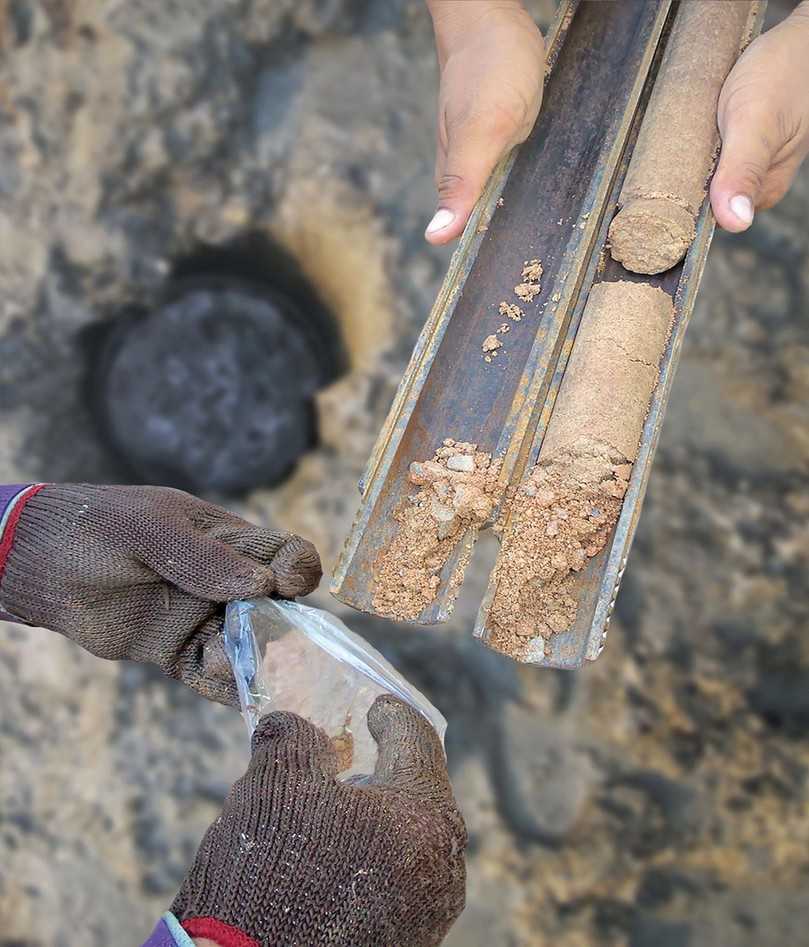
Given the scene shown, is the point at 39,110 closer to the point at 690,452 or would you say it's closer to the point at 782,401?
the point at 690,452

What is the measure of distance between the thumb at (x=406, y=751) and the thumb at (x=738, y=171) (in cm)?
123

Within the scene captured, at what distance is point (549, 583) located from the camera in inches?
67.9

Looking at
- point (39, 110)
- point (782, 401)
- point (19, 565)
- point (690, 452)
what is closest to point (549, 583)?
point (19, 565)

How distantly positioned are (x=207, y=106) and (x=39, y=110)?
0.55 metres

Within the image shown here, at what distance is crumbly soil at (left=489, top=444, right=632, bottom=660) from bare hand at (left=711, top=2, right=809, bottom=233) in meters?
0.65

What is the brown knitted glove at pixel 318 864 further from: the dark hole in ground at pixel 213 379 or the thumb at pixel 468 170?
the dark hole in ground at pixel 213 379

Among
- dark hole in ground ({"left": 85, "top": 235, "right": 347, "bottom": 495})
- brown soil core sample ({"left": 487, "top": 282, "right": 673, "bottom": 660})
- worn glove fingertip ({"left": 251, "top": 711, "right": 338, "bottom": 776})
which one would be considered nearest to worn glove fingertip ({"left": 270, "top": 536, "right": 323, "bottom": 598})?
worn glove fingertip ({"left": 251, "top": 711, "right": 338, "bottom": 776})

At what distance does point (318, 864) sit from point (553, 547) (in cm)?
70

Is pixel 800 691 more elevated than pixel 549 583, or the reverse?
pixel 800 691

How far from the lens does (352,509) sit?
3.00m

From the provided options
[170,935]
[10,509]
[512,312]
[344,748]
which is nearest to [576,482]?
[512,312]

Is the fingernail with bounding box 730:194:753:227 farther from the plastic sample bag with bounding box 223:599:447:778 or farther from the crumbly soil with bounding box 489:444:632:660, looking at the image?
the plastic sample bag with bounding box 223:599:447:778

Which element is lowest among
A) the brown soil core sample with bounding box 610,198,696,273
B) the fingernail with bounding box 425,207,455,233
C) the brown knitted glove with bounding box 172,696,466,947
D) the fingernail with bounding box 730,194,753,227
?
the brown knitted glove with bounding box 172,696,466,947

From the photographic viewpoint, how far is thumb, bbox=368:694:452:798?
A: 5.18 feet
